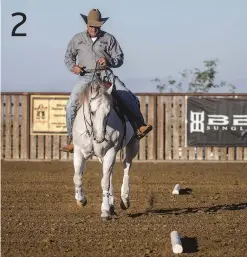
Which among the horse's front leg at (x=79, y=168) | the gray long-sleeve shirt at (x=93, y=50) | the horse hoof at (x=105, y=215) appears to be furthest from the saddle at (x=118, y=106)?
the horse hoof at (x=105, y=215)

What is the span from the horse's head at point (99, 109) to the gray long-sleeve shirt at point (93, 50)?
0.73 meters

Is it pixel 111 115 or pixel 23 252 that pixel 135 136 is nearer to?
pixel 111 115

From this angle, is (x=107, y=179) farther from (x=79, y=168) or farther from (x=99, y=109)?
(x=99, y=109)

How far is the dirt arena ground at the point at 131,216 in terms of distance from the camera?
892cm

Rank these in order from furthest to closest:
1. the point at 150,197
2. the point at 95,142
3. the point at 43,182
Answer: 1. the point at 43,182
2. the point at 150,197
3. the point at 95,142

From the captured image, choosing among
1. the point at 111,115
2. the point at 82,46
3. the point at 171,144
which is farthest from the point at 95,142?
the point at 171,144

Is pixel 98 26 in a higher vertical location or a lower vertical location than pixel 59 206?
higher

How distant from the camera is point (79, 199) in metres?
11.7

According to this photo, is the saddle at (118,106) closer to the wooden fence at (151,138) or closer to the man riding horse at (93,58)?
the man riding horse at (93,58)

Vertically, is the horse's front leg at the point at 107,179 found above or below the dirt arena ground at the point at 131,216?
above

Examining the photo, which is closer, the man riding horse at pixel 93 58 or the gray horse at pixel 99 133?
the gray horse at pixel 99 133

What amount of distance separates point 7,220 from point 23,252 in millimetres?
2568

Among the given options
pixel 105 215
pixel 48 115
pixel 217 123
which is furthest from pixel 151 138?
pixel 105 215

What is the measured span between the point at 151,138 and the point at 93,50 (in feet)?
39.4
